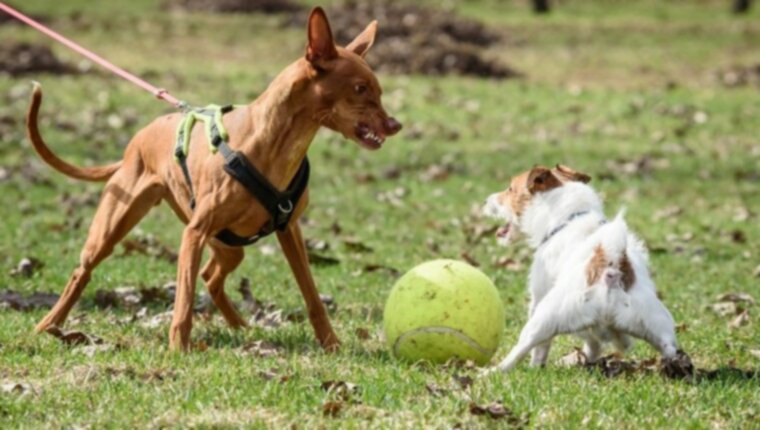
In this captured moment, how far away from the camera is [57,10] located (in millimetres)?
30438

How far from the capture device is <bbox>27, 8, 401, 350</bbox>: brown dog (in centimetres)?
622

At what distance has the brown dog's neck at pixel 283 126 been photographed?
634 centimetres

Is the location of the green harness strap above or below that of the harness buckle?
above

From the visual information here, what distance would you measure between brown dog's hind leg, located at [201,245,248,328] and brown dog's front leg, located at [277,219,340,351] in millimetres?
737

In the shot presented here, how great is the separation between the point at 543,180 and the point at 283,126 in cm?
153

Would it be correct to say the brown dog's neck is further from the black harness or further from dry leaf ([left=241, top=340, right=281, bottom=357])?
dry leaf ([left=241, top=340, right=281, bottom=357])

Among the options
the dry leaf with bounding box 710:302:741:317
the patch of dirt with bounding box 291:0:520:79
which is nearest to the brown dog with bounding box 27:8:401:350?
the dry leaf with bounding box 710:302:741:317

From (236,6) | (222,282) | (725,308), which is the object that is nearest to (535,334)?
(222,282)

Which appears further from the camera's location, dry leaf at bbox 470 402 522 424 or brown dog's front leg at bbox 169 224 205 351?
brown dog's front leg at bbox 169 224 205 351

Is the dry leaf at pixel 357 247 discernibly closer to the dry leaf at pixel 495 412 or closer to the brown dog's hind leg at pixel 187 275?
the brown dog's hind leg at pixel 187 275

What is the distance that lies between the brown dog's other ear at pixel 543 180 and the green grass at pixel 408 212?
914mm

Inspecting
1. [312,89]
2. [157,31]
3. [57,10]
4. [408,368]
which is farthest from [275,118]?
[57,10]

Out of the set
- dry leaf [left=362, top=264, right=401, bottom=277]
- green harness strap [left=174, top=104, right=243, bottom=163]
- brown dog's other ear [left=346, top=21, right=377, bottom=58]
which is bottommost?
dry leaf [left=362, top=264, right=401, bottom=277]

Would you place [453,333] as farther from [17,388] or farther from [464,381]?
[17,388]
